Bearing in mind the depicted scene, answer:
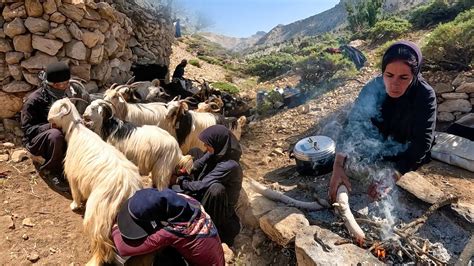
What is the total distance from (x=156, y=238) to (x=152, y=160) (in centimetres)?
166

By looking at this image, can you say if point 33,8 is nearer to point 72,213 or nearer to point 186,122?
point 186,122

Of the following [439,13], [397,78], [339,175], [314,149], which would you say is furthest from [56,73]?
[439,13]

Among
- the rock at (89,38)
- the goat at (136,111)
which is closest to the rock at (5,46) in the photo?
the rock at (89,38)

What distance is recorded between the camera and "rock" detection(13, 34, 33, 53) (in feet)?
15.9

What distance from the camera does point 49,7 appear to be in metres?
4.91

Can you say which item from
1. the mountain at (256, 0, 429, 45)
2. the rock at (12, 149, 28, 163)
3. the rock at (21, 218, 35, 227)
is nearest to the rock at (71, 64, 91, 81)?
the rock at (12, 149, 28, 163)

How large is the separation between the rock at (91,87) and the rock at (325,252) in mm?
3721

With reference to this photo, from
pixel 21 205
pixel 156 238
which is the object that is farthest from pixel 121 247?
pixel 21 205

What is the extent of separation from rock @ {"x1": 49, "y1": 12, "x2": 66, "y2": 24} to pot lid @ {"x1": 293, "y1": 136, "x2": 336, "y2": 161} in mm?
3421

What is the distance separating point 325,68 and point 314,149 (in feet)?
19.7

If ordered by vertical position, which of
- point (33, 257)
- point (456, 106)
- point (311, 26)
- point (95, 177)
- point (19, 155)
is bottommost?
point (311, 26)

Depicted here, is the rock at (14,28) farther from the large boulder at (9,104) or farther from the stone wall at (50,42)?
the large boulder at (9,104)

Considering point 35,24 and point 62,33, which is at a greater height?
point 35,24

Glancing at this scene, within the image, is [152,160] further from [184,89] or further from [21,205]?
[184,89]
